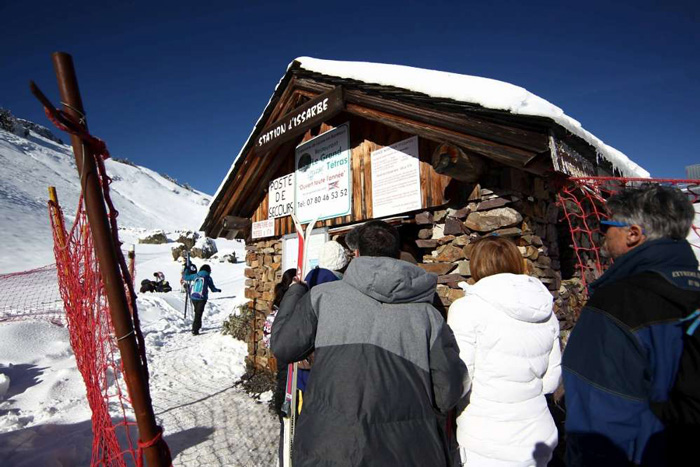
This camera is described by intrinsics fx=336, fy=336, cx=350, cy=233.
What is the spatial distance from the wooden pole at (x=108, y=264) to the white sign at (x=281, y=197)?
163 inches

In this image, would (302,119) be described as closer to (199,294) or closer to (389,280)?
(389,280)

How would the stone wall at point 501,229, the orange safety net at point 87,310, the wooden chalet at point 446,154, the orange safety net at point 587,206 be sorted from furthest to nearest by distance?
the orange safety net at point 587,206 → the stone wall at point 501,229 → the wooden chalet at point 446,154 → the orange safety net at point 87,310

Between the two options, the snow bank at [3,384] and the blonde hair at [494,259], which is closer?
the blonde hair at [494,259]

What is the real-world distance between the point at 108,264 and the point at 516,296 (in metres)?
2.21

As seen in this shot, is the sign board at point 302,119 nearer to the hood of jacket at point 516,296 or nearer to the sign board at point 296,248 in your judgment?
the sign board at point 296,248

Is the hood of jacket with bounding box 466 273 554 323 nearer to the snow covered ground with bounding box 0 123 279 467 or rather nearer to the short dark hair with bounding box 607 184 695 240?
the short dark hair with bounding box 607 184 695 240

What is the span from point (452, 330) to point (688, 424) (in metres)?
0.99

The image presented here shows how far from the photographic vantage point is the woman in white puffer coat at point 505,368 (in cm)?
186

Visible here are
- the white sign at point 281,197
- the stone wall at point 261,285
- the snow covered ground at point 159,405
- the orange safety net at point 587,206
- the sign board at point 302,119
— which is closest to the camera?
the orange safety net at point 587,206

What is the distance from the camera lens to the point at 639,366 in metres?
1.21

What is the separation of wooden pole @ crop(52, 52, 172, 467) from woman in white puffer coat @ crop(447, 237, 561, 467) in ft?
5.67

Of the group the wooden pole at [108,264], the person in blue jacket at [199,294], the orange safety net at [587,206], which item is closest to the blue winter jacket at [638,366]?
the wooden pole at [108,264]

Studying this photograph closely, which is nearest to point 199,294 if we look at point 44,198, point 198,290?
point 198,290

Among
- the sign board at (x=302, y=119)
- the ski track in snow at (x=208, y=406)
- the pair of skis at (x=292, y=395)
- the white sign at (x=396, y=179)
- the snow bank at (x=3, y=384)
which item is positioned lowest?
the ski track in snow at (x=208, y=406)
